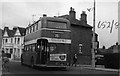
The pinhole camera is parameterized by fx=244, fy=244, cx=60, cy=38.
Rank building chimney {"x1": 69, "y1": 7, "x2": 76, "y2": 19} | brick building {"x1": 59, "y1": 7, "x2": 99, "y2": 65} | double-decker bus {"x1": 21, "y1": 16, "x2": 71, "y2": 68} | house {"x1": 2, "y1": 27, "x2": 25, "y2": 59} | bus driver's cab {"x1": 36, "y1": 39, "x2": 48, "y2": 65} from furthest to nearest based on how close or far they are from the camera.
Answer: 1. house {"x1": 2, "y1": 27, "x2": 25, "y2": 59}
2. building chimney {"x1": 69, "y1": 7, "x2": 76, "y2": 19}
3. brick building {"x1": 59, "y1": 7, "x2": 99, "y2": 65}
4. bus driver's cab {"x1": 36, "y1": 39, "x2": 48, "y2": 65}
5. double-decker bus {"x1": 21, "y1": 16, "x2": 71, "y2": 68}

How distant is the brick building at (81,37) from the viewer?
4572 centimetres

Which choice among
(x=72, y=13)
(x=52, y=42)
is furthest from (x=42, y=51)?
(x=72, y=13)

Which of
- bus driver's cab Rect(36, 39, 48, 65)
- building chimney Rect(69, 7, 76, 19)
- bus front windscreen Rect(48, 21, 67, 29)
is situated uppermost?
building chimney Rect(69, 7, 76, 19)

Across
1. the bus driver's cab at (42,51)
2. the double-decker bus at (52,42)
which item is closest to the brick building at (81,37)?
the double-decker bus at (52,42)

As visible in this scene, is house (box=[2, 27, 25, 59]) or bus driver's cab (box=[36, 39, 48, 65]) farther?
house (box=[2, 27, 25, 59])

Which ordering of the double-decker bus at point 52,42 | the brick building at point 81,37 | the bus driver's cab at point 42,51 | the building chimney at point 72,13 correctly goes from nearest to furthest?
the double-decker bus at point 52,42 → the bus driver's cab at point 42,51 → the brick building at point 81,37 → the building chimney at point 72,13

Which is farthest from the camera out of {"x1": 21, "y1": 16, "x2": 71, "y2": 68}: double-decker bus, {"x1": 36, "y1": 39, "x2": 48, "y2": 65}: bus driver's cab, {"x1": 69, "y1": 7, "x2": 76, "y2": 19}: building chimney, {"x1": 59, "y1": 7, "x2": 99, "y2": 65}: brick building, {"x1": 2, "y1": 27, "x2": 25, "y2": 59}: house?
{"x1": 2, "y1": 27, "x2": 25, "y2": 59}: house

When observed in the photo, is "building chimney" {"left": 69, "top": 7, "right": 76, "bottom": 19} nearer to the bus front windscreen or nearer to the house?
the house

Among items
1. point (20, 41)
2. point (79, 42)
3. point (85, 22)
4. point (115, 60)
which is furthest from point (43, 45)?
point (20, 41)

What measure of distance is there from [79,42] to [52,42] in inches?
1041

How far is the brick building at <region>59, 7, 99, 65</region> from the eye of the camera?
1800 inches

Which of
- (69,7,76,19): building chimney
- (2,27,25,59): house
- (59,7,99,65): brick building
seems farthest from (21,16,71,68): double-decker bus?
(2,27,25,59): house

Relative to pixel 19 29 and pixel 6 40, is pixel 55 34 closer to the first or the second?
pixel 19 29

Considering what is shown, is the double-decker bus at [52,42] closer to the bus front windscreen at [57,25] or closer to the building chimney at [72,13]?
the bus front windscreen at [57,25]
